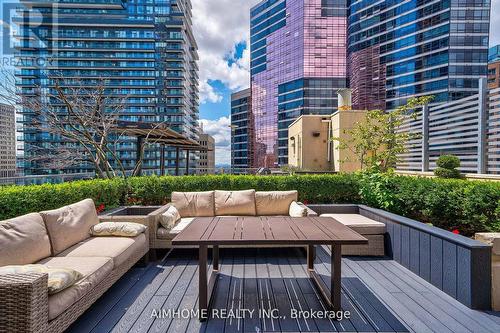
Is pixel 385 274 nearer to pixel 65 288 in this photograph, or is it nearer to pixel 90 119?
pixel 65 288

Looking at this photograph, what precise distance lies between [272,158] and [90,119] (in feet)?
135

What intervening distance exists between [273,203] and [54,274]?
297cm

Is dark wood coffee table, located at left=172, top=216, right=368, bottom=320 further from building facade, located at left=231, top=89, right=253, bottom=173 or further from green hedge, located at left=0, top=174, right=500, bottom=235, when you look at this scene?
building facade, located at left=231, top=89, right=253, bottom=173

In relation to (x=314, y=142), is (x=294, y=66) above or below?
above

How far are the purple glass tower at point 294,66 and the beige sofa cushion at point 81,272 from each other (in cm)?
4186

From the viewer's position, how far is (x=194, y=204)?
3.99m

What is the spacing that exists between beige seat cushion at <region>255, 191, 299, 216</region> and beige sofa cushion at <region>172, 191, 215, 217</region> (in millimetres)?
800

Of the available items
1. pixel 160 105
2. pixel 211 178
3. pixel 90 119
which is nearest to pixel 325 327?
pixel 211 178

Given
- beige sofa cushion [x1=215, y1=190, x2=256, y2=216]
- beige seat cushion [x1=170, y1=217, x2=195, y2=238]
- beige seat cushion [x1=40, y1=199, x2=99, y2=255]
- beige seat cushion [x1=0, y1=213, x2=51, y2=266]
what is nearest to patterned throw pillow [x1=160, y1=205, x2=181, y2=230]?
beige seat cushion [x1=170, y1=217, x2=195, y2=238]

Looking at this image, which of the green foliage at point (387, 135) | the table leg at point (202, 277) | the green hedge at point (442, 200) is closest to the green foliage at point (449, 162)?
the green foliage at point (387, 135)

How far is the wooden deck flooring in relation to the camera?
1.97m

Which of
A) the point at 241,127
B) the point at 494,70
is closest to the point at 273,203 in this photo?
the point at 494,70

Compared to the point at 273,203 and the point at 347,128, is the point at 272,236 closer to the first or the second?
the point at 273,203

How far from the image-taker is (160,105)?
165ft
